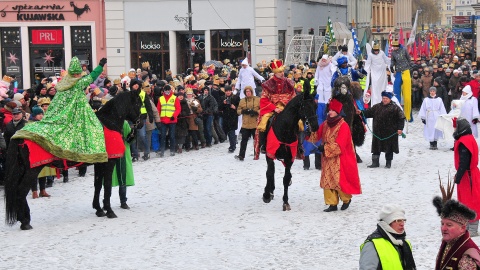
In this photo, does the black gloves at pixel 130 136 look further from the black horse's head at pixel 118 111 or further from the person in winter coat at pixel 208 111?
the person in winter coat at pixel 208 111

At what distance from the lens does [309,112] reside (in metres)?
15.4

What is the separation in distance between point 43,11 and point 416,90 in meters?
16.9

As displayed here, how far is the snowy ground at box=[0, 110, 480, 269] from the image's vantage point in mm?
12453

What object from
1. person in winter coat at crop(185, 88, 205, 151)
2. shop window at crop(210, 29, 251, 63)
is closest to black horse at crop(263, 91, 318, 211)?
person in winter coat at crop(185, 88, 205, 151)

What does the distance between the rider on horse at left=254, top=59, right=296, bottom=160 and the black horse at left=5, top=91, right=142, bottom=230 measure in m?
2.09

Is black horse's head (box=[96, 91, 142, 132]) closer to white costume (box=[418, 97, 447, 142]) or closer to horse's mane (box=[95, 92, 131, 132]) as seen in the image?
horse's mane (box=[95, 92, 131, 132])

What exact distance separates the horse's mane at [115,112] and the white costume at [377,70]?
426 inches

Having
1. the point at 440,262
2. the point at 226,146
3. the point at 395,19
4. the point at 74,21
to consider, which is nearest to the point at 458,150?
the point at 440,262

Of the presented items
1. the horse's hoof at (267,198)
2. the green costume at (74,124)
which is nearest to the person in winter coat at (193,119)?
the horse's hoof at (267,198)

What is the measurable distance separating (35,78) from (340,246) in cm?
3189

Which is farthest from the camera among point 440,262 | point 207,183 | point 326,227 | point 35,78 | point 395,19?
point 395,19

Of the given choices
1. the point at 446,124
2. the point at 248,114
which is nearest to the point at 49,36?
the point at 248,114

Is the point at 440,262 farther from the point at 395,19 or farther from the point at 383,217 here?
the point at 395,19

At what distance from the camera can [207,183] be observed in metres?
18.6
